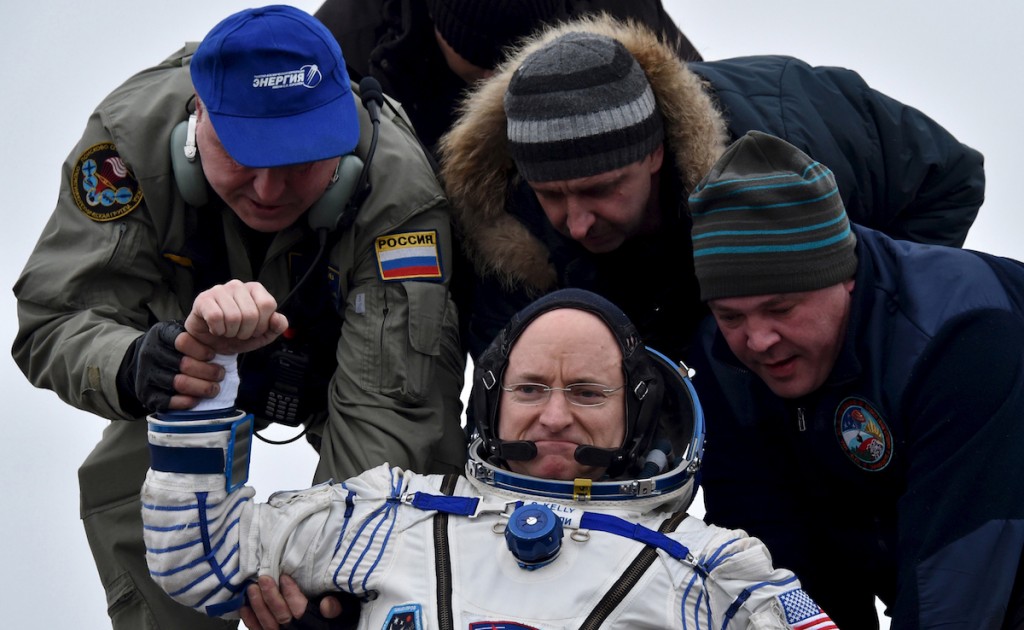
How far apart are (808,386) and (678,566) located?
1.65ft

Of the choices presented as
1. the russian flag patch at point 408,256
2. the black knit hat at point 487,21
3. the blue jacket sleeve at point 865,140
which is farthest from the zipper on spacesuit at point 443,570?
the black knit hat at point 487,21

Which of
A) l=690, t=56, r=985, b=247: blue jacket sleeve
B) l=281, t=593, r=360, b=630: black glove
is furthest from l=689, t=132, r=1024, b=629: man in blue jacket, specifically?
l=281, t=593, r=360, b=630: black glove

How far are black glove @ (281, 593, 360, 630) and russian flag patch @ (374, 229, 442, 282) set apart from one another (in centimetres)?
76

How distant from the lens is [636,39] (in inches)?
147

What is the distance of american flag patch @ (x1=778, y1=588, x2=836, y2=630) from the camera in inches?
116

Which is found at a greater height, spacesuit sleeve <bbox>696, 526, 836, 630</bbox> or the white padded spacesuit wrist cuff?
the white padded spacesuit wrist cuff

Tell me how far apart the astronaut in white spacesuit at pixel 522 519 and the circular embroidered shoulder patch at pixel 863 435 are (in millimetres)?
297

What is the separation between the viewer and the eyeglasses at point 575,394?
10.7 feet

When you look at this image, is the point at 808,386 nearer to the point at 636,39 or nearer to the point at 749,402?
the point at 749,402

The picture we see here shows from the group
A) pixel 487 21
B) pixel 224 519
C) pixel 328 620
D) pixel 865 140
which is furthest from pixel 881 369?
pixel 487 21

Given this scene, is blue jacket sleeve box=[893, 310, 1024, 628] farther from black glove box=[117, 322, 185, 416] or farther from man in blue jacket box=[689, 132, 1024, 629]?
black glove box=[117, 322, 185, 416]

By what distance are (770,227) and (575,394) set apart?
52 cm

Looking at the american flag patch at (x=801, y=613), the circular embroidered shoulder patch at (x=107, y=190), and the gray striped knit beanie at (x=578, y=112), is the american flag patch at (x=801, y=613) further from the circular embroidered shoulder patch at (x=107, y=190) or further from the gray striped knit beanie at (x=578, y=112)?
the circular embroidered shoulder patch at (x=107, y=190)

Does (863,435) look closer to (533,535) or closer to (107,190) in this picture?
(533,535)
